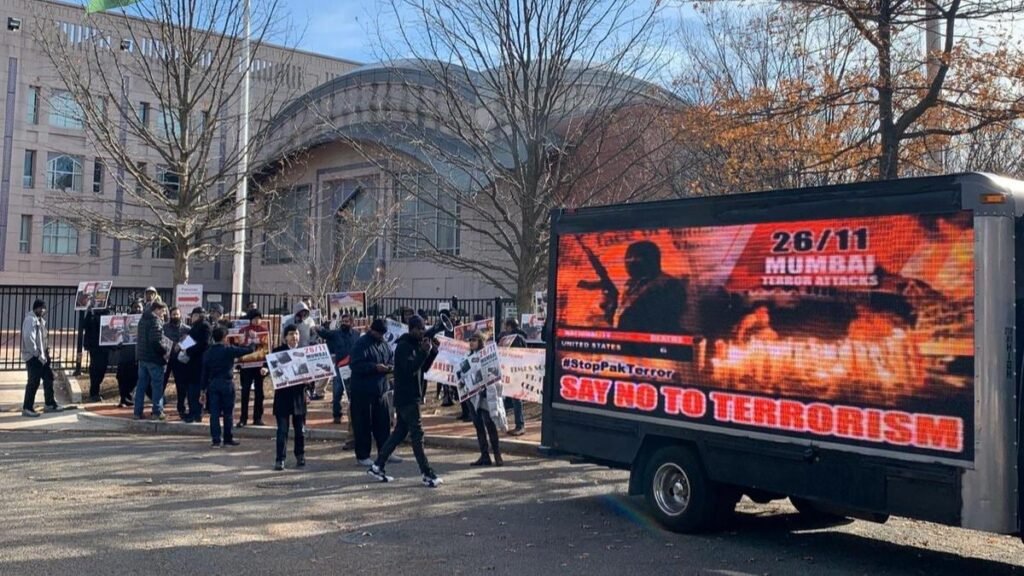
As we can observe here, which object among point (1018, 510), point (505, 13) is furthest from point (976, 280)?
point (505, 13)

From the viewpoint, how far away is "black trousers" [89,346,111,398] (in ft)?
60.3

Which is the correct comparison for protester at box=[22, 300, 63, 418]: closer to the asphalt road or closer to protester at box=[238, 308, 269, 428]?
protester at box=[238, 308, 269, 428]

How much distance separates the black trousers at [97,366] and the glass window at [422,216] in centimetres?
592

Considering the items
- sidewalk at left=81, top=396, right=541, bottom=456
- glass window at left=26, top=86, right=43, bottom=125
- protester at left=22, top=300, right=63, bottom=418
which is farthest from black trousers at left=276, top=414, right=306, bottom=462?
glass window at left=26, top=86, right=43, bottom=125

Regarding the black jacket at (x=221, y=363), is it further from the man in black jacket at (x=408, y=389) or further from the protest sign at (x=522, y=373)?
the protest sign at (x=522, y=373)

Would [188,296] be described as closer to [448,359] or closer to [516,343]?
[448,359]

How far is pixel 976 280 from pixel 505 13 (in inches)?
466

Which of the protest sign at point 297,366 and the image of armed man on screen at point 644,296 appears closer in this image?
the image of armed man on screen at point 644,296

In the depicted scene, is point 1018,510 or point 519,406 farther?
point 519,406

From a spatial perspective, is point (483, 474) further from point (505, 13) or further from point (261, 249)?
point (261, 249)

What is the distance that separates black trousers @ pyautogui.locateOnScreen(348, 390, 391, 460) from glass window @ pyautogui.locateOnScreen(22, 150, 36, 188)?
137 ft

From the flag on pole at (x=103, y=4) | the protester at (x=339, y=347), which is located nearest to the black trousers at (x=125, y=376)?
the protester at (x=339, y=347)

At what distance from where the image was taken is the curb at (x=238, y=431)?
1420 cm

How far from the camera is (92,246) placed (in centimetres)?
4841
